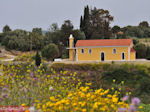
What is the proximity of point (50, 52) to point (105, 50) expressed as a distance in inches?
354

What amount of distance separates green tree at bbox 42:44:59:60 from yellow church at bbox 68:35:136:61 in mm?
4926

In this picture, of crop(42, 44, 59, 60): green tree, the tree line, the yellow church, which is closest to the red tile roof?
the yellow church

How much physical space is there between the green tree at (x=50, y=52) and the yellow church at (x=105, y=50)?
4926 millimetres

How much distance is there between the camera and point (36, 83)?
925 cm

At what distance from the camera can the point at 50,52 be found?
44219 millimetres

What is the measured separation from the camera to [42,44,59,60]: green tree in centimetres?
4419

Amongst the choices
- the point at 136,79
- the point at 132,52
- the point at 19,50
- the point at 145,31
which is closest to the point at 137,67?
the point at 136,79

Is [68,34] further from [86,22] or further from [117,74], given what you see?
[117,74]

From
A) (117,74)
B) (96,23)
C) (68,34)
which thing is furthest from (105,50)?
(96,23)

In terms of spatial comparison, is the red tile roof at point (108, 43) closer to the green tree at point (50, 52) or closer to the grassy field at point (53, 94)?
the green tree at point (50, 52)

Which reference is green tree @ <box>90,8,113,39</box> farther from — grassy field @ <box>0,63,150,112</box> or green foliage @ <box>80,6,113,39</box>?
grassy field @ <box>0,63,150,112</box>

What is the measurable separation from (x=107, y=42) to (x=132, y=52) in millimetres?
3587

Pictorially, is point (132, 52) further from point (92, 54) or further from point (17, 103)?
point (17, 103)

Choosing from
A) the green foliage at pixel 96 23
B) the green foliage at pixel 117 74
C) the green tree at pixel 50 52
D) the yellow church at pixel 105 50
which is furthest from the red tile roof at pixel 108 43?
the green foliage at pixel 96 23
